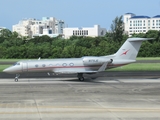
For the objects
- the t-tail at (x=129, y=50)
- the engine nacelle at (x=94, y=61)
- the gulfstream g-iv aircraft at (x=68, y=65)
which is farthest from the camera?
the t-tail at (x=129, y=50)

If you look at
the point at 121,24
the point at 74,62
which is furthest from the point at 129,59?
the point at 121,24

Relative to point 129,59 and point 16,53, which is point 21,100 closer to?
point 129,59

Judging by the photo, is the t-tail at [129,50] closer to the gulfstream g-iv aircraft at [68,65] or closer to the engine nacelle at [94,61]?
the gulfstream g-iv aircraft at [68,65]

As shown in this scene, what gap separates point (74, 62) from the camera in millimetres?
38625

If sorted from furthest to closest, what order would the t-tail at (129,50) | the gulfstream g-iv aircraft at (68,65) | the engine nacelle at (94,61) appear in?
the t-tail at (129,50) < the engine nacelle at (94,61) < the gulfstream g-iv aircraft at (68,65)

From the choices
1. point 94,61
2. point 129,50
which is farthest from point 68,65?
point 129,50

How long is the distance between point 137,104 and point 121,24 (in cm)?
11360

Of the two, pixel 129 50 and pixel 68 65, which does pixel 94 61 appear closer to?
pixel 68 65

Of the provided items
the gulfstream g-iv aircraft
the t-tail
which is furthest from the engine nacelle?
the t-tail

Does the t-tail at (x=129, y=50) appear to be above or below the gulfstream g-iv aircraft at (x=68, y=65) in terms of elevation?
above

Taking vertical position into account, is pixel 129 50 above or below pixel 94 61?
above

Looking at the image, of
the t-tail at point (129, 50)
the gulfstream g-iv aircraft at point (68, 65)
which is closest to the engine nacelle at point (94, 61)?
the gulfstream g-iv aircraft at point (68, 65)

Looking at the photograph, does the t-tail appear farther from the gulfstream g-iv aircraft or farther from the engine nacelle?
the engine nacelle

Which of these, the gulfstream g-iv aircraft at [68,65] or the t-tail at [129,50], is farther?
the t-tail at [129,50]
